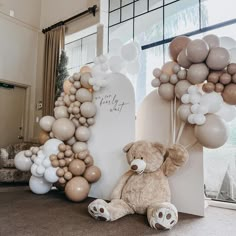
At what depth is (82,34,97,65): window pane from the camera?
4879mm

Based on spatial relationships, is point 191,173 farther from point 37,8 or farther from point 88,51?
point 37,8

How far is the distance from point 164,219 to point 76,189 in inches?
41.0

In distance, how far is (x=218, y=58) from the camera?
2000 mm

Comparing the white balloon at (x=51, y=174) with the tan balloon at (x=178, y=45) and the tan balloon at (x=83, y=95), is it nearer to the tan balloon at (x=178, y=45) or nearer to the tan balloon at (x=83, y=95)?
the tan balloon at (x=83, y=95)

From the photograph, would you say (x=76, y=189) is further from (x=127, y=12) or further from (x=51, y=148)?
(x=127, y=12)

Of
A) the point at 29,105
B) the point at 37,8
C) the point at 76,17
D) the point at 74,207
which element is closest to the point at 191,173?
the point at 74,207

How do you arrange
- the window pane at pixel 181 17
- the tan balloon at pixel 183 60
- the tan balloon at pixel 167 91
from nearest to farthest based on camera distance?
1. the tan balloon at pixel 183 60
2. the tan balloon at pixel 167 91
3. the window pane at pixel 181 17

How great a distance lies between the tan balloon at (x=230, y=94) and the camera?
2018 mm

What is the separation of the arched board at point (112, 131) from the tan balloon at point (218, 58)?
89cm

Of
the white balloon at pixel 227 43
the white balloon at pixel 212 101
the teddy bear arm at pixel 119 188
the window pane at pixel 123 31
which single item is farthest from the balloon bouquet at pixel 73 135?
the window pane at pixel 123 31

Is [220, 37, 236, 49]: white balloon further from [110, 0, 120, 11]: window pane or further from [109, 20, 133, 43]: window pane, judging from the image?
[110, 0, 120, 11]: window pane

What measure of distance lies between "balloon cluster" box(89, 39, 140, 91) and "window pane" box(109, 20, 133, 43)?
1.59 m

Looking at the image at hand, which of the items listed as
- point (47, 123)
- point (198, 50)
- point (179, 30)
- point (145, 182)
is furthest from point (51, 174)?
point (179, 30)

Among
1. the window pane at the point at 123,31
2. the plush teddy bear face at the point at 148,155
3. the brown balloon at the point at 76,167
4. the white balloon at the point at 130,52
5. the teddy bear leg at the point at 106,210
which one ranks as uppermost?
the window pane at the point at 123,31
